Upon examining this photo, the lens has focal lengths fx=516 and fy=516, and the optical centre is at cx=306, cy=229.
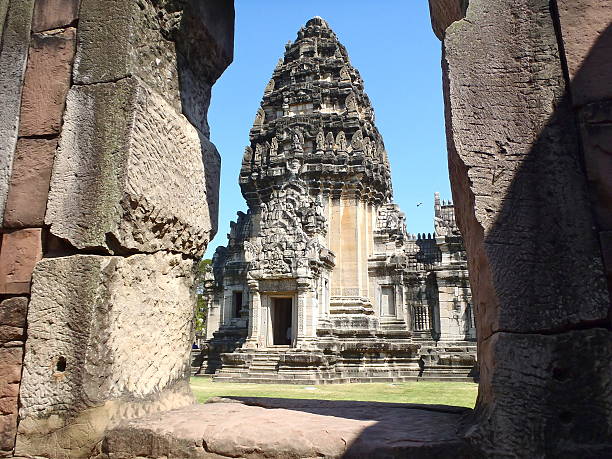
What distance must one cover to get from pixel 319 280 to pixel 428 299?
996 centimetres

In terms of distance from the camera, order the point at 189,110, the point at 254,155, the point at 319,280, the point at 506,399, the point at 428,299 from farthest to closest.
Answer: the point at 428,299 → the point at 254,155 → the point at 319,280 → the point at 189,110 → the point at 506,399

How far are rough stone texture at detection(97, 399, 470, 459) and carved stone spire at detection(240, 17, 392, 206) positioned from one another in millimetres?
18250

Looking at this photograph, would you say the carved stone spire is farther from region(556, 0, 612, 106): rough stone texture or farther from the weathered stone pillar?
region(556, 0, 612, 106): rough stone texture

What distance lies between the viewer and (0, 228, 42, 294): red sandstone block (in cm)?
289

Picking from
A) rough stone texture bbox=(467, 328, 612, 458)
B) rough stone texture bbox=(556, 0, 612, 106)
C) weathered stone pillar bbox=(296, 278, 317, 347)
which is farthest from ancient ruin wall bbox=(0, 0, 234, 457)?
weathered stone pillar bbox=(296, 278, 317, 347)

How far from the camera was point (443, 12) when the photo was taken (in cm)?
387

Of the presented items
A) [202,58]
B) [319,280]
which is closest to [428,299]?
[319,280]

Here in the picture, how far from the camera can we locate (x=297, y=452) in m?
2.29

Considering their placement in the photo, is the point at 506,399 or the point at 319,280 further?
the point at 319,280

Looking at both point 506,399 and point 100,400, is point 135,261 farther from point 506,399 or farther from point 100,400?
point 506,399

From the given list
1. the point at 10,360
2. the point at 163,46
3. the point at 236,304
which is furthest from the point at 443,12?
the point at 236,304

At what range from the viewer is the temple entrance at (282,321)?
1945 centimetres

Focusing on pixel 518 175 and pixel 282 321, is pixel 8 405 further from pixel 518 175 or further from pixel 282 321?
pixel 282 321

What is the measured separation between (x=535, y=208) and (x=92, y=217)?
7.44 ft
